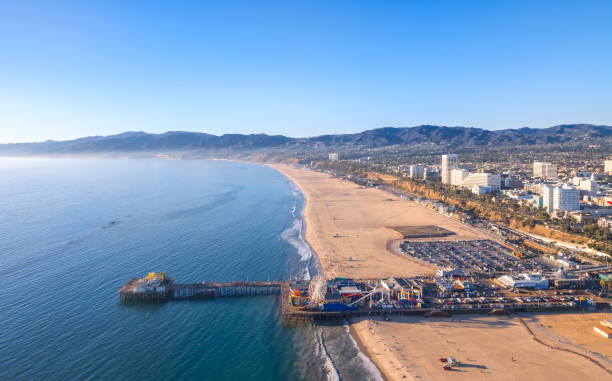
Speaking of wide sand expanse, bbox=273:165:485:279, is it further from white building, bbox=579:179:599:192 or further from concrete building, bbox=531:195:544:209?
white building, bbox=579:179:599:192

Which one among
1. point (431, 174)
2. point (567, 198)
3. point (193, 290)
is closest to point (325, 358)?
point (193, 290)

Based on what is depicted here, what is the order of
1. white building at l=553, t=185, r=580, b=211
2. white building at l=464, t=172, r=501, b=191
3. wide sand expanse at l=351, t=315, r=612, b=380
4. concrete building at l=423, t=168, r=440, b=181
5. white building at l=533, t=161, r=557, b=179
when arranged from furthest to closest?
1. concrete building at l=423, t=168, r=440, b=181
2. white building at l=533, t=161, r=557, b=179
3. white building at l=464, t=172, r=501, b=191
4. white building at l=553, t=185, r=580, b=211
5. wide sand expanse at l=351, t=315, r=612, b=380

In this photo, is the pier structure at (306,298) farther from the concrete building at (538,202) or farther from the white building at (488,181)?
the white building at (488,181)

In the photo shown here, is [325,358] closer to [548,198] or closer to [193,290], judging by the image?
[193,290]

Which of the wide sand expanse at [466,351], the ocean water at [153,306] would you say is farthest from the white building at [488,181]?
the wide sand expanse at [466,351]

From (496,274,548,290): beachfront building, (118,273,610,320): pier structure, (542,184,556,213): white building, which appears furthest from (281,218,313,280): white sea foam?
(542,184,556,213): white building

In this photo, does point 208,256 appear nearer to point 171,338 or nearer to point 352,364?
point 171,338
